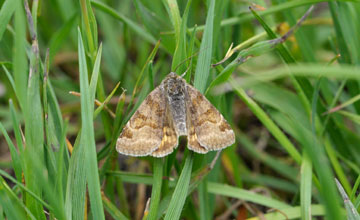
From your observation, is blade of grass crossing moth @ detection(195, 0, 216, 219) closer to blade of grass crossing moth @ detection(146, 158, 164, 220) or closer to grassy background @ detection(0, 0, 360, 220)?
grassy background @ detection(0, 0, 360, 220)

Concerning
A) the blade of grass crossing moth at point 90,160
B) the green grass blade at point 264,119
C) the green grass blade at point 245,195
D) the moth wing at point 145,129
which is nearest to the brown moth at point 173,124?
the moth wing at point 145,129

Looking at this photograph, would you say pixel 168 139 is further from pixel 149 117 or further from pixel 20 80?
pixel 20 80

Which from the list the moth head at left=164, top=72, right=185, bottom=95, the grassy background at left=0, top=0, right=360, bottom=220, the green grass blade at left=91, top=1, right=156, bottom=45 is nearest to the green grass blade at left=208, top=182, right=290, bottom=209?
the grassy background at left=0, top=0, right=360, bottom=220

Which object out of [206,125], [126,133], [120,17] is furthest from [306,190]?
[120,17]

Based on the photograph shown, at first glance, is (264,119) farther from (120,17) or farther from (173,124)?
(120,17)

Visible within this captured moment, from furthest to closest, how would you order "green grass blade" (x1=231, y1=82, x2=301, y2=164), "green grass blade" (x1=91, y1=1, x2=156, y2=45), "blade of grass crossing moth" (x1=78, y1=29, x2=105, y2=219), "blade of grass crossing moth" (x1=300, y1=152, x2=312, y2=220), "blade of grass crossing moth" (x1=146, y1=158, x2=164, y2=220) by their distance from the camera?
"green grass blade" (x1=91, y1=1, x2=156, y2=45) < "green grass blade" (x1=231, y1=82, x2=301, y2=164) < "blade of grass crossing moth" (x1=300, y1=152, x2=312, y2=220) < "blade of grass crossing moth" (x1=146, y1=158, x2=164, y2=220) < "blade of grass crossing moth" (x1=78, y1=29, x2=105, y2=219)

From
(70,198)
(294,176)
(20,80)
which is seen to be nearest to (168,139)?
(70,198)
